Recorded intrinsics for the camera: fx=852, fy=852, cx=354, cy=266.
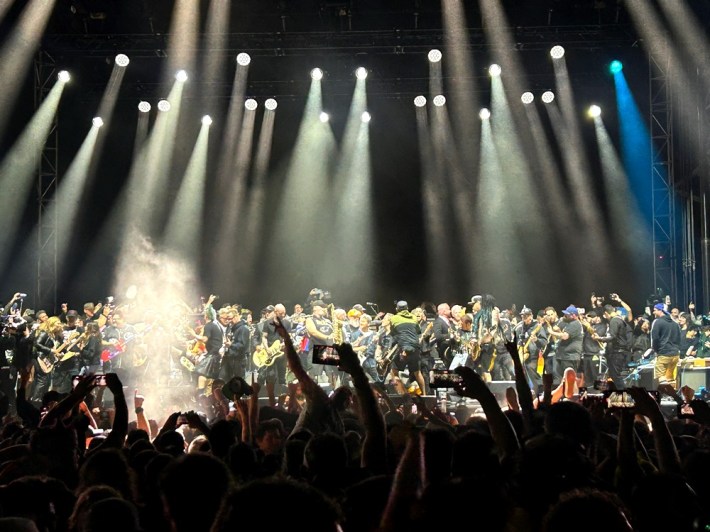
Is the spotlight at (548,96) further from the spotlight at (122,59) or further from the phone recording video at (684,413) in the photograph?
the phone recording video at (684,413)

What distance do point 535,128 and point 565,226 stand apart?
111 inches

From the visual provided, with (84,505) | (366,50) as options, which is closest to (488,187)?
(366,50)

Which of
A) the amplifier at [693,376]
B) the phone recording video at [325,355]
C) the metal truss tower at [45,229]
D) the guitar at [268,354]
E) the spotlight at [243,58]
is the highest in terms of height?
the spotlight at [243,58]

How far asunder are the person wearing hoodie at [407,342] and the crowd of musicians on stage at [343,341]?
2cm

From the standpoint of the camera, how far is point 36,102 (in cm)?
1961

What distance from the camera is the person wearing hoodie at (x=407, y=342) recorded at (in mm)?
15930

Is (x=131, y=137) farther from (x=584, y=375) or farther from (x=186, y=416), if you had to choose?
(x=186, y=416)

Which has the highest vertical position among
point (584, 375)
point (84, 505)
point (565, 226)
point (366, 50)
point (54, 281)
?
point (366, 50)

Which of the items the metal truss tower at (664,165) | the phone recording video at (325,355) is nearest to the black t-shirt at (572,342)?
the metal truss tower at (664,165)

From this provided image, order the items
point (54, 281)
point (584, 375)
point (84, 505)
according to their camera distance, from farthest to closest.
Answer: point (54, 281), point (584, 375), point (84, 505)

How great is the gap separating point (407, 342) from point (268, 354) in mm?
3584

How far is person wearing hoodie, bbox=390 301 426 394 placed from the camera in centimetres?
1593

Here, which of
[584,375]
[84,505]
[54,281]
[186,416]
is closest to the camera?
[84,505]

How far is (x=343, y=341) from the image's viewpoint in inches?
623
